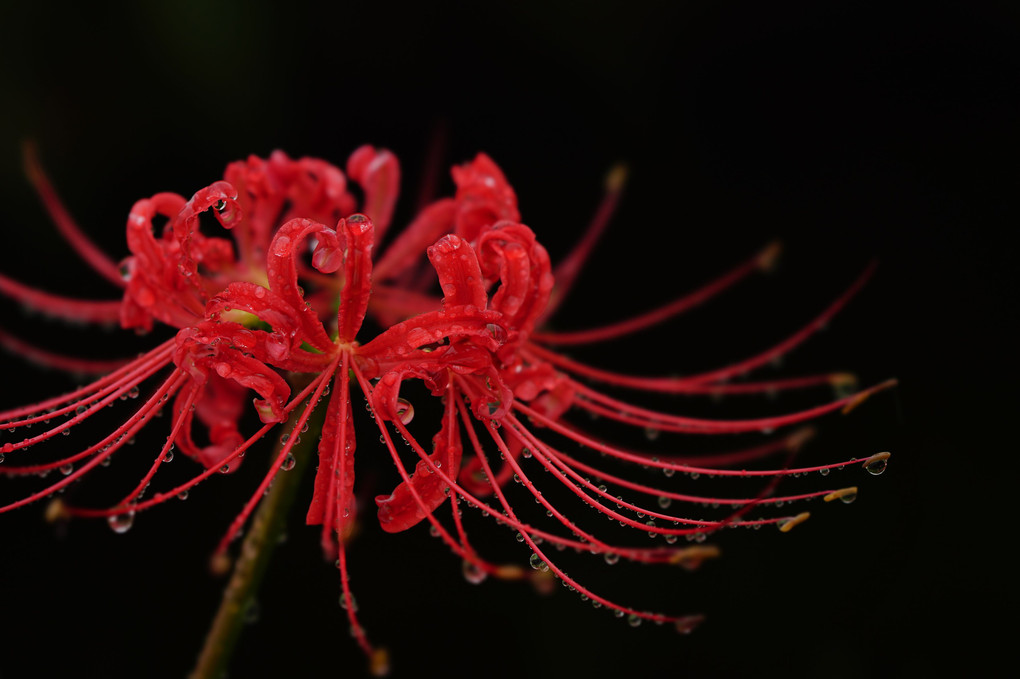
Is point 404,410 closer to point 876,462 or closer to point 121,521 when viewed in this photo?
point 121,521

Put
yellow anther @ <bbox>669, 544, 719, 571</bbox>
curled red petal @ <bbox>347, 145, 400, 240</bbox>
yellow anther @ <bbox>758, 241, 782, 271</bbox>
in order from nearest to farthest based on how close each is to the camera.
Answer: yellow anther @ <bbox>669, 544, 719, 571</bbox> → curled red petal @ <bbox>347, 145, 400, 240</bbox> → yellow anther @ <bbox>758, 241, 782, 271</bbox>

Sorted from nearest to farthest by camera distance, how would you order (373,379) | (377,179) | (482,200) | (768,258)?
1. (373,379)
2. (482,200)
3. (377,179)
4. (768,258)

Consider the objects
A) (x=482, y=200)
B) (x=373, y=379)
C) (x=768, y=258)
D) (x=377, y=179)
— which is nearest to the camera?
(x=373, y=379)

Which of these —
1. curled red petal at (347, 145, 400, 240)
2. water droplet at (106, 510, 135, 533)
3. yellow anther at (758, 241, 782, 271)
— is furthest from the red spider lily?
yellow anther at (758, 241, 782, 271)

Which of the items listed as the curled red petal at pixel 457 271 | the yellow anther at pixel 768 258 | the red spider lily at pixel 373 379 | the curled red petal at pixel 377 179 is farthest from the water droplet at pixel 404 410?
the yellow anther at pixel 768 258

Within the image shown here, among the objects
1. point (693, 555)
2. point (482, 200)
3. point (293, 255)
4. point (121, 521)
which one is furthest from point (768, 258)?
point (121, 521)

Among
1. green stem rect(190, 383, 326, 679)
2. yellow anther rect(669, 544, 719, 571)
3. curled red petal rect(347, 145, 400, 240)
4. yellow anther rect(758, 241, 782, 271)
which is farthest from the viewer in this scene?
yellow anther rect(758, 241, 782, 271)

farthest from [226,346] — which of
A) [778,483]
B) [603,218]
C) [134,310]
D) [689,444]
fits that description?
[689,444]

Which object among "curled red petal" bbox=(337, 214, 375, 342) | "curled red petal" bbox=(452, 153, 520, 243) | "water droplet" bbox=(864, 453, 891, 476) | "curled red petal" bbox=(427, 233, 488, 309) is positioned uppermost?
"curled red petal" bbox=(452, 153, 520, 243)

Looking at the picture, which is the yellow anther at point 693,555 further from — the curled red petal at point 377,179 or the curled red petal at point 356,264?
the curled red petal at point 377,179

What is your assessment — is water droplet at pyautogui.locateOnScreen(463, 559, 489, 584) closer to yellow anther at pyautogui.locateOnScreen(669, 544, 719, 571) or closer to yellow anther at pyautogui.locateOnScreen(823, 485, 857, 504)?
yellow anther at pyautogui.locateOnScreen(669, 544, 719, 571)
